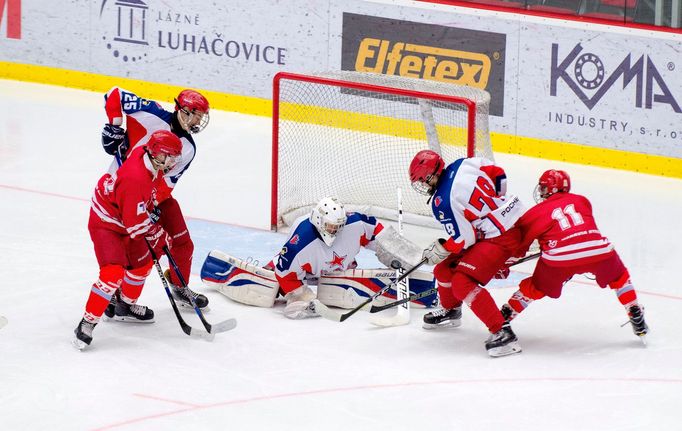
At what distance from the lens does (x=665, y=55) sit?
30.7 ft

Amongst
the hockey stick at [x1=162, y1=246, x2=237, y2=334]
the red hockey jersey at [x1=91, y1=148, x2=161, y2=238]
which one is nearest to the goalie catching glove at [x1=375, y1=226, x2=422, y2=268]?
the hockey stick at [x1=162, y1=246, x2=237, y2=334]

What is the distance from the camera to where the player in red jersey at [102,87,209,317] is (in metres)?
6.77

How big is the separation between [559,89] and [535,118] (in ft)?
0.90

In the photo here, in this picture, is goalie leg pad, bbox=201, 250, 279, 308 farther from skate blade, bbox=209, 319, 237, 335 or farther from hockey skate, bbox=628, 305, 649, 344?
hockey skate, bbox=628, 305, 649, 344

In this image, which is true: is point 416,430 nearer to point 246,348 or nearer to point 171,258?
point 246,348

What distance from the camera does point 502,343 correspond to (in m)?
6.41

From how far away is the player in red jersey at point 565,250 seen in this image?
20.7 feet

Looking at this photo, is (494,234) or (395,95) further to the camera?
(395,95)

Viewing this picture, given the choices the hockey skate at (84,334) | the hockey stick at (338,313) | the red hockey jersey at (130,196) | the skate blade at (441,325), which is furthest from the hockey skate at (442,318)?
the hockey skate at (84,334)

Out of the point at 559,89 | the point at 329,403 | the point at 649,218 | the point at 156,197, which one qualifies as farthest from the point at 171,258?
the point at 559,89

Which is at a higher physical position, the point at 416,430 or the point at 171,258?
the point at 171,258

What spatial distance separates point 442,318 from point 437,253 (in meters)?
0.46

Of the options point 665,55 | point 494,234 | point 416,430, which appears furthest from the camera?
point 665,55

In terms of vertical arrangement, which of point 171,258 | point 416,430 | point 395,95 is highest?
point 395,95
